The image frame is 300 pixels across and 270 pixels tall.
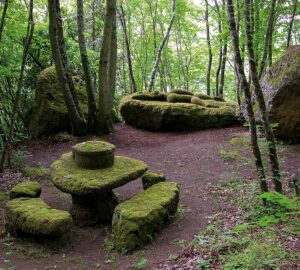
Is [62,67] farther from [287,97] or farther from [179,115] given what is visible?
[287,97]

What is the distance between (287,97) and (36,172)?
8.06 meters

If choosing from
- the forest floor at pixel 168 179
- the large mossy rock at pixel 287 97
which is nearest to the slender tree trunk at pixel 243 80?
the forest floor at pixel 168 179

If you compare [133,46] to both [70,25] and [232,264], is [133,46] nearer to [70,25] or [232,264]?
[70,25]

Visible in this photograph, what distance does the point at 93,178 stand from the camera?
6.77 meters

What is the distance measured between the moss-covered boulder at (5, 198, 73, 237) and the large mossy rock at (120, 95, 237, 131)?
899 centimetres

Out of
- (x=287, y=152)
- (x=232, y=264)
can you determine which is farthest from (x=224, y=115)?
(x=232, y=264)

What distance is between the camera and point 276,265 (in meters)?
4.02

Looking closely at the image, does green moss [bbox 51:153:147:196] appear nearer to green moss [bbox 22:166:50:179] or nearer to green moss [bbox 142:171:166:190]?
green moss [bbox 142:171:166:190]

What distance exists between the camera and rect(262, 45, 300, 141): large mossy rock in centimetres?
1001

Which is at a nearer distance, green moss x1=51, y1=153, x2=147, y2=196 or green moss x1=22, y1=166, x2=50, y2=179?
green moss x1=51, y1=153, x2=147, y2=196

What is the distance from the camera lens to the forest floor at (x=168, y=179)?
18.0 feet

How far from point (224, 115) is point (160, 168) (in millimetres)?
5148

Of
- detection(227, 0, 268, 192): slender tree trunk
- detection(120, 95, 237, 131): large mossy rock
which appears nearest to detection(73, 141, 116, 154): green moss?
detection(227, 0, 268, 192): slender tree trunk

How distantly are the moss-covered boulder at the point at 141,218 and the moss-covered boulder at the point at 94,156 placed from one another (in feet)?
3.75
